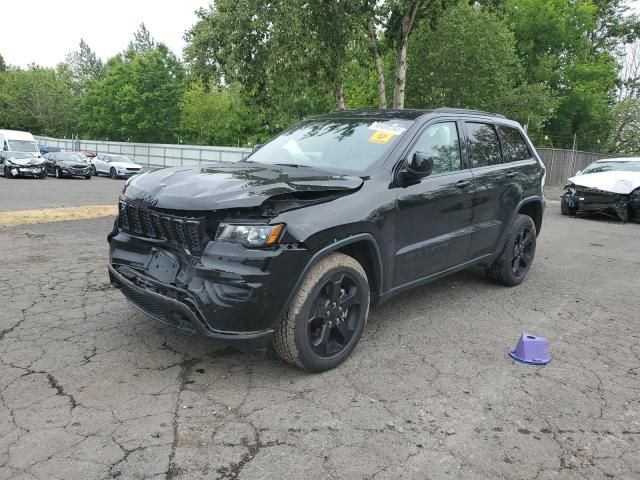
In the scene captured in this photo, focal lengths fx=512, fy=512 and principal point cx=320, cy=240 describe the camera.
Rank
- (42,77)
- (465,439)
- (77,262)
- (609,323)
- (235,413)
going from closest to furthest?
(465,439) < (235,413) < (609,323) < (77,262) < (42,77)

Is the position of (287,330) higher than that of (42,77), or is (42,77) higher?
(42,77)

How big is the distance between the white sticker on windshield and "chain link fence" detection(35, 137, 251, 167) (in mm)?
26453

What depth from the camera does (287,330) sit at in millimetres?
3178

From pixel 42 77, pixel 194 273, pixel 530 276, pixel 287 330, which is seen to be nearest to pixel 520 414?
pixel 287 330

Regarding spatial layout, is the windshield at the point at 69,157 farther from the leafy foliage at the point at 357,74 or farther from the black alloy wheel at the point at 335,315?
the black alloy wheel at the point at 335,315

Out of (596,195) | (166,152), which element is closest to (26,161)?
(166,152)

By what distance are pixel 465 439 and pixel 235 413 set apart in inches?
50.7

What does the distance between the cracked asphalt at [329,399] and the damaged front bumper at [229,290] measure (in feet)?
1.42

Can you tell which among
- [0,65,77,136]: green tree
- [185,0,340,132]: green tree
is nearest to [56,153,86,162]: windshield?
[185,0,340,132]: green tree

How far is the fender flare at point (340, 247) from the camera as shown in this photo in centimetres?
311

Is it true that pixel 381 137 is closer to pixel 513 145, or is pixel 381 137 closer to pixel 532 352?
pixel 532 352

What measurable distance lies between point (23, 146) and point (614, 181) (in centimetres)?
2620

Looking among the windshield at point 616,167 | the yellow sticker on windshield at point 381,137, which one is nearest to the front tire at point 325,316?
the yellow sticker on windshield at point 381,137

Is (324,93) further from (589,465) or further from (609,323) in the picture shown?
(589,465)
